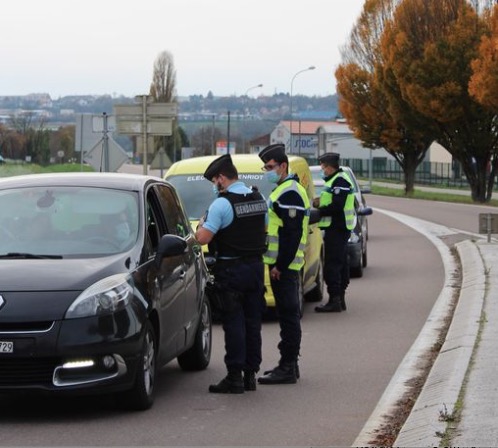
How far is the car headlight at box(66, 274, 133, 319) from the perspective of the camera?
774 cm

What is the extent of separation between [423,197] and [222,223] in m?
53.8

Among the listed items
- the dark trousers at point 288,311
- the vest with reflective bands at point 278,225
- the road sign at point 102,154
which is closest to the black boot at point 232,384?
the dark trousers at point 288,311

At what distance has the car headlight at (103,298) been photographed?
7742 mm

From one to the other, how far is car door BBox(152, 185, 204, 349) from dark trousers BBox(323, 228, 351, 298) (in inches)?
165

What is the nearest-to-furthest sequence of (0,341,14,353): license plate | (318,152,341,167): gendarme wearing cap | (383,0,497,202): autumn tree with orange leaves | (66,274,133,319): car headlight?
(0,341,14,353): license plate → (66,274,133,319): car headlight → (318,152,341,167): gendarme wearing cap → (383,0,497,202): autumn tree with orange leaves

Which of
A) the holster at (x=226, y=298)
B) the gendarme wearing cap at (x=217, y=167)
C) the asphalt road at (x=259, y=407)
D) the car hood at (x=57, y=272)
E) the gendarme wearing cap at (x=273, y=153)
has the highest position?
the gendarme wearing cap at (x=273, y=153)

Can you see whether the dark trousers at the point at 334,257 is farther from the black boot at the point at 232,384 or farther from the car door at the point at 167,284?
the black boot at the point at 232,384

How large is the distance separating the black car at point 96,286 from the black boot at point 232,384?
1.49 feet

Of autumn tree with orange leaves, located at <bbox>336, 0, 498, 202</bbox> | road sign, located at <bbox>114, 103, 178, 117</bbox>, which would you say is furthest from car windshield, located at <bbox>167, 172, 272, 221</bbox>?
autumn tree with orange leaves, located at <bbox>336, 0, 498, 202</bbox>

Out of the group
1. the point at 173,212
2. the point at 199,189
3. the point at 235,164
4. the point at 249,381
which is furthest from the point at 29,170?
the point at 249,381

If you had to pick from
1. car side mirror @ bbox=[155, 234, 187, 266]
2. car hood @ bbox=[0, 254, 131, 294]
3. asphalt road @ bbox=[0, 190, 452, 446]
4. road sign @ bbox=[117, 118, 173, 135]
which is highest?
road sign @ bbox=[117, 118, 173, 135]

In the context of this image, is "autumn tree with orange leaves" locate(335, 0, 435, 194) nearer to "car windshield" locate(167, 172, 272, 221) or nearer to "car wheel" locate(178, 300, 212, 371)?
"car windshield" locate(167, 172, 272, 221)

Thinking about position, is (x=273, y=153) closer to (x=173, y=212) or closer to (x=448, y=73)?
(x=173, y=212)

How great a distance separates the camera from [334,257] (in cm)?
1445
